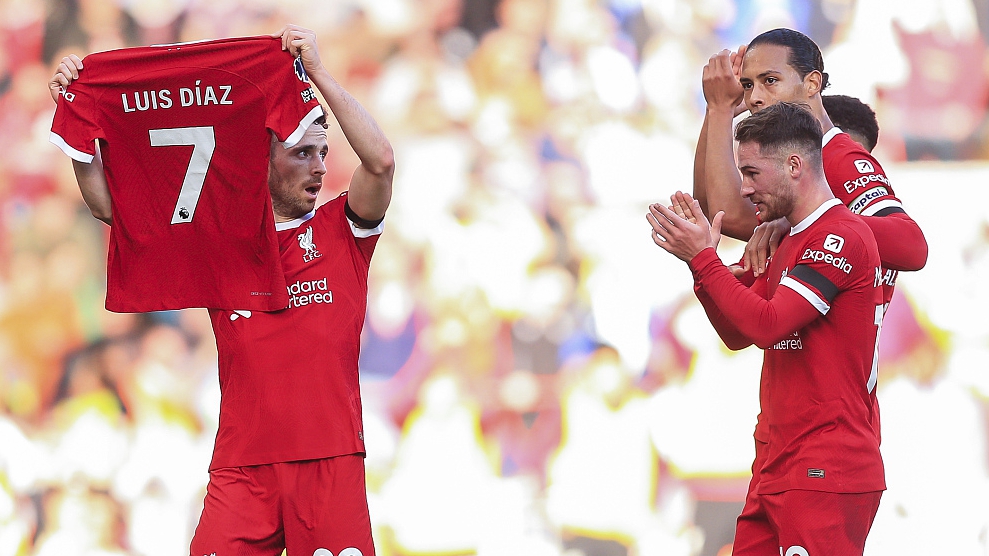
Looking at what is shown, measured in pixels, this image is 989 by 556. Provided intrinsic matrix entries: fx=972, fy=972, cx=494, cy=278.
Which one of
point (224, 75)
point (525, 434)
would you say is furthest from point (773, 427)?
point (525, 434)

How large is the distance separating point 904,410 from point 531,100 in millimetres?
2284

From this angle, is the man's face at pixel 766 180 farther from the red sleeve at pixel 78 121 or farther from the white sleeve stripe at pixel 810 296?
the red sleeve at pixel 78 121

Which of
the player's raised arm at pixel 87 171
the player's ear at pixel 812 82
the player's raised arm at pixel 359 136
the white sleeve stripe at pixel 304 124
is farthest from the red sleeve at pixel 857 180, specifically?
the player's raised arm at pixel 87 171

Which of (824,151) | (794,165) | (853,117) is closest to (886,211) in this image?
(824,151)

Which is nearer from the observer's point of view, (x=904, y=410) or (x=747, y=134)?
(x=747, y=134)

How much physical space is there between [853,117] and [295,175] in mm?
1737

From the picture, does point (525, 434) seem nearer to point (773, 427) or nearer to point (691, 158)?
point (691, 158)

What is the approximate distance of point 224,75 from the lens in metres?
2.65

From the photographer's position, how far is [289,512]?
2436 millimetres

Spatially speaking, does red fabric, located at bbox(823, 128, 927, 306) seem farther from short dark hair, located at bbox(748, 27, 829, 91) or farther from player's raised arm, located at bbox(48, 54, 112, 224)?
player's raised arm, located at bbox(48, 54, 112, 224)

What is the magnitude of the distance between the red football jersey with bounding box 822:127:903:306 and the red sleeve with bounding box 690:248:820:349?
48cm

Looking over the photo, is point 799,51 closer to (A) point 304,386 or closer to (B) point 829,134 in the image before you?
(B) point 829,134

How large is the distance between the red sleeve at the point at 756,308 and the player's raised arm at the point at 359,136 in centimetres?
85

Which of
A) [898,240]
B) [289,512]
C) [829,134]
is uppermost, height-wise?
[829,134]
